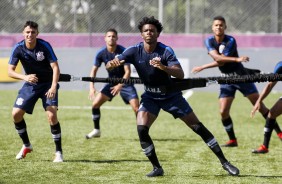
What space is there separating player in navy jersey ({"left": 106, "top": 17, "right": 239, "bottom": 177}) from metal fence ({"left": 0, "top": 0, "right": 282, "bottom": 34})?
15.8 metres

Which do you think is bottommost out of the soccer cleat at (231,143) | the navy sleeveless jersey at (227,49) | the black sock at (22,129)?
the soccer cleat at (231,143)

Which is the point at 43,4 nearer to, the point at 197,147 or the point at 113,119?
the point at 113,119

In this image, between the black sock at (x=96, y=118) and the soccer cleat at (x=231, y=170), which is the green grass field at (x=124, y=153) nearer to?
the soccer cleat at (x=231, y=170)

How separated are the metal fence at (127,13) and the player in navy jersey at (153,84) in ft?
51.7

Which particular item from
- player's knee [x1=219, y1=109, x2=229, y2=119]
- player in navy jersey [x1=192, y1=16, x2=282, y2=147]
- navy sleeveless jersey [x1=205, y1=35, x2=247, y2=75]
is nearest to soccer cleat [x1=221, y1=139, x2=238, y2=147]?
player in navy jersey [x1=192, y1=16, x2=282, y2=147]

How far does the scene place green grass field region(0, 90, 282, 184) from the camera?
9156mm

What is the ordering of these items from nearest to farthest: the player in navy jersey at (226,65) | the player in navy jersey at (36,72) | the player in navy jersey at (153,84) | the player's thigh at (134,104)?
the player in navy jersey at (153,84) → the player in navy jersey at (36,72) → the player in navy jersey at (226,65) → the player's thigh at (134,104)

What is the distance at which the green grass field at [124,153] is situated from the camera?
9156 mm

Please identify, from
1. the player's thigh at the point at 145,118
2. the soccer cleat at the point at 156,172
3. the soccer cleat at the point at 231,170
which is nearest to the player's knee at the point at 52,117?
the player's thigh at the point at 145,118

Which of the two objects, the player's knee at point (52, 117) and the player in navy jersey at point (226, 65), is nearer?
the player's knee at point (52, 117)

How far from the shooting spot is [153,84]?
9203mm

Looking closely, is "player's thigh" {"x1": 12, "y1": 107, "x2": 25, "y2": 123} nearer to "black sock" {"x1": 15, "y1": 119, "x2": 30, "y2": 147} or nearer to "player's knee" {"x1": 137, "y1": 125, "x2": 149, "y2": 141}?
"black sock" {"x1": 15, "y1": 119, "x2": 30, "y2": 147}

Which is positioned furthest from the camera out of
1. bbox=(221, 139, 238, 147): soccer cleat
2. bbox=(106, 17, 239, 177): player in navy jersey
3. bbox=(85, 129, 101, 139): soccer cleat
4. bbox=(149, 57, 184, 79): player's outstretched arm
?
bbox=(85, 129, 101, 139): soccer cleat

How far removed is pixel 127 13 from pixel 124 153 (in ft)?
48.3
